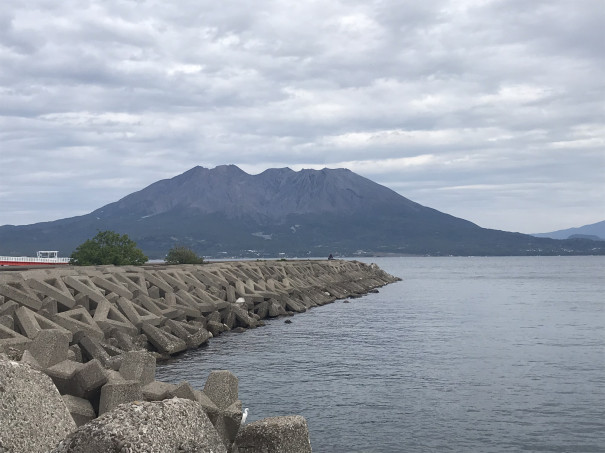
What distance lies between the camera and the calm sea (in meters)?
14.1

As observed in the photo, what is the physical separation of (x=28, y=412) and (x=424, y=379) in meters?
15.6

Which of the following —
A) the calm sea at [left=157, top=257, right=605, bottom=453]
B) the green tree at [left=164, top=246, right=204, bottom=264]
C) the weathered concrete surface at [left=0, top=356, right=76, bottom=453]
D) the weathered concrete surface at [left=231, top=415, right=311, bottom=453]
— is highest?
the green tree at [left=164, top=246, right=204, bottom=264]

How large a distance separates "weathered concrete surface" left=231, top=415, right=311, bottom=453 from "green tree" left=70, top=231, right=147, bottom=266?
3835cm

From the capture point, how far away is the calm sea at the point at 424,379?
14.1 m

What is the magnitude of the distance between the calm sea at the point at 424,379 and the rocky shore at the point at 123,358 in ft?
6.74

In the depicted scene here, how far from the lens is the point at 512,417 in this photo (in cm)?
1552

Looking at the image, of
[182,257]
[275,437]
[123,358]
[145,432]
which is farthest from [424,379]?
[182,257]

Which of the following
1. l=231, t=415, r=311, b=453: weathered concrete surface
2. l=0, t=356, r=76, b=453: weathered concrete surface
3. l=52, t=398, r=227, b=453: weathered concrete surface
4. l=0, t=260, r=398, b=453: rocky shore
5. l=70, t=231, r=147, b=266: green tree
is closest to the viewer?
l=52, t=398, r=227, b=453: weathered concrete surface

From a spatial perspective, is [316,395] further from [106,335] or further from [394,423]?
[106,335]

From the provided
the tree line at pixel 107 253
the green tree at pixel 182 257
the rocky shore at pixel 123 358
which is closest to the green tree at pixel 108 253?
the tree line at pixel 107 253

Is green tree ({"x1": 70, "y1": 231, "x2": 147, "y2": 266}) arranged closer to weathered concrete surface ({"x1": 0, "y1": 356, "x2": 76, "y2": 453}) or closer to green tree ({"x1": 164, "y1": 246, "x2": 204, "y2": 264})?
green tree ({"x1": 164, "y1": 246, "x2": 204, "y2": 264})

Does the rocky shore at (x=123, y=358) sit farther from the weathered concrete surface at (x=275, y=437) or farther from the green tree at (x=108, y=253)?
the green tree at (x=108, y=253)

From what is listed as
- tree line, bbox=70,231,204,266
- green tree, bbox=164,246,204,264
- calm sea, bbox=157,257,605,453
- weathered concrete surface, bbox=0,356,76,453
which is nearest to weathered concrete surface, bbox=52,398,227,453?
weathered concrete surface, bbox=0,356,76,453

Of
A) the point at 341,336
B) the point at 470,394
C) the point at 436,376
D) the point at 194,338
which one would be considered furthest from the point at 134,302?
the point at 470,394
